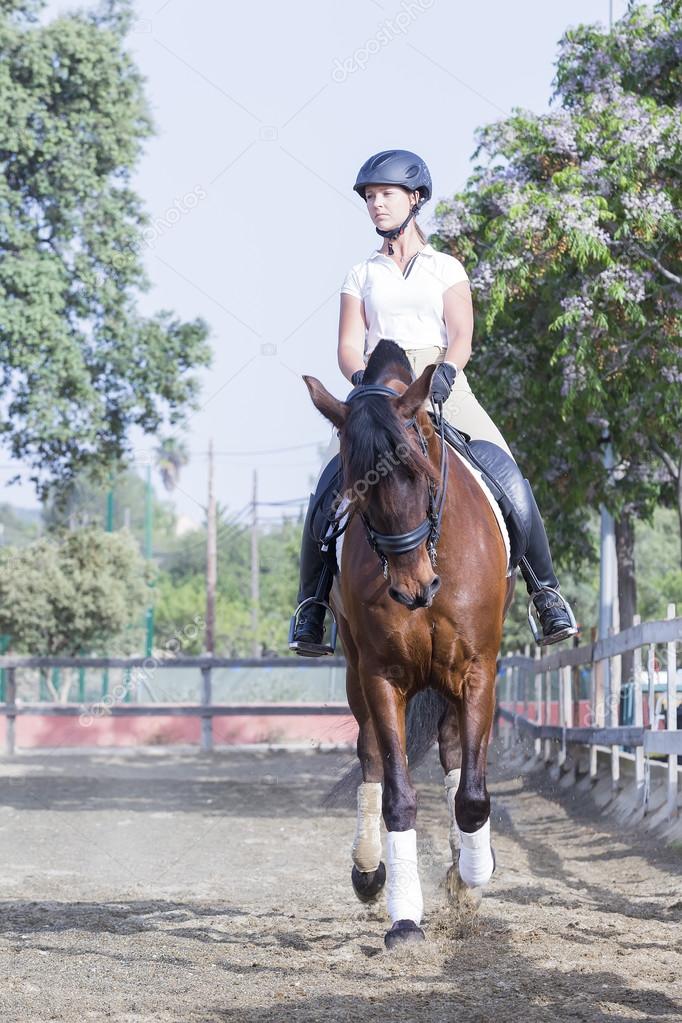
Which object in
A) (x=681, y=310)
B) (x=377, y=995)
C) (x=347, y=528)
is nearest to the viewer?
(x=377, y=995)

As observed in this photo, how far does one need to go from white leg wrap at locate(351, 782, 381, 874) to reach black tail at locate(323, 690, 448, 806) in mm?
555

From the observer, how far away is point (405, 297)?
6383 millimetres

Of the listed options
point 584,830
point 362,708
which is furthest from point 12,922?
point 584,830

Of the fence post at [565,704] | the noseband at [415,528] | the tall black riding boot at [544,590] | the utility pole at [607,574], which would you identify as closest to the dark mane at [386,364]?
the noseband at [415,528]

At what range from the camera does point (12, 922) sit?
659cm

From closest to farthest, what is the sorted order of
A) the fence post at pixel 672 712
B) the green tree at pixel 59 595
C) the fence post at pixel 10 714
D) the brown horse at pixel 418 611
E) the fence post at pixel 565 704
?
the brown horse at pixel 418 611 < the fence post at pixel 672 712 < the fence post at pixel 565 704 < the fence post at pixel 10 714 < the green tree at pixel 59 595

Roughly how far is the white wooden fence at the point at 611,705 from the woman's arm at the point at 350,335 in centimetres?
456

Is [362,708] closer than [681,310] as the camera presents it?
Yes

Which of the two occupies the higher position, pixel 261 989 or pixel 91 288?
pixel 91 288

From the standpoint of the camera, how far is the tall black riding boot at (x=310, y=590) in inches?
259

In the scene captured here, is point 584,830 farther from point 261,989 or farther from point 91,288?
point 91,288

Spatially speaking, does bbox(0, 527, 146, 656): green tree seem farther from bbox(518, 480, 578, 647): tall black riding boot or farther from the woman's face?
the woman's face

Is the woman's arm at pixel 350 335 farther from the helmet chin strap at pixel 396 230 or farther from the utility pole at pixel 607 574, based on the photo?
the utility pole at pixel 607 574

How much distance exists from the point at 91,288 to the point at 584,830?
46.0ft
